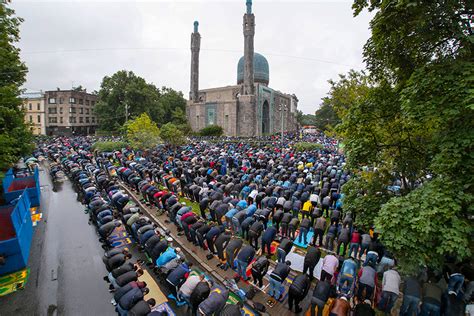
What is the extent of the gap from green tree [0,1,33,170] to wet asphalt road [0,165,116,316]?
326 centimetres

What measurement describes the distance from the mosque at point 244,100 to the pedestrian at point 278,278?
39.9m

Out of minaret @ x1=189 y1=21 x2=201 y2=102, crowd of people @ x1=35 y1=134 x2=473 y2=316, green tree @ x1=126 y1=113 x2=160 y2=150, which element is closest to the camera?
crowd of people @ x1=35 y1=134 x2=473 y2=316

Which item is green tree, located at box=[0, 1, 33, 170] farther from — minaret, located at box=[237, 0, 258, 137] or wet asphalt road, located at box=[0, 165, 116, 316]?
minaret, located at box=[237, 0, 258, 137]

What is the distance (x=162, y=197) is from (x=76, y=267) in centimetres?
390

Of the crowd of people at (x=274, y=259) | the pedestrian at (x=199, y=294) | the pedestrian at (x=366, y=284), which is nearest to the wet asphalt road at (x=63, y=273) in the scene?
the crowd of people at (x=274, y=259)

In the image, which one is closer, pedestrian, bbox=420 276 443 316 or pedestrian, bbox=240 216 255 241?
pedestrian, bbox=420 276 443 316

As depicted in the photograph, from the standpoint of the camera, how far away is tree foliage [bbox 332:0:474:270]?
10.8 ft

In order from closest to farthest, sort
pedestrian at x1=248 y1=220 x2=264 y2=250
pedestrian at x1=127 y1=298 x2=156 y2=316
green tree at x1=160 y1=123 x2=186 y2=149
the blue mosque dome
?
pedestrian at x1=127 y1=298 x2=156 y2=316, pedestrian at x1=248 y1=220 x2=264 y2=250, green tree at x1=160 y1=123 x2=186 y2=149, the blue mosque dome

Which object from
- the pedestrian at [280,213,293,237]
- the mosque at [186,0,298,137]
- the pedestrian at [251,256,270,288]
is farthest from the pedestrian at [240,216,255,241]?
the mosque at [186,0,298,137]

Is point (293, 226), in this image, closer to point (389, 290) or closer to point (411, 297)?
point (389, 290)

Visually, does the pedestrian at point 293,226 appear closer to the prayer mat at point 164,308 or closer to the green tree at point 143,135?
the prayer mat at point 164,308

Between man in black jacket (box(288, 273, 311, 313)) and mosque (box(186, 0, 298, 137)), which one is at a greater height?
mosque (box(186, 0, 298, 137))

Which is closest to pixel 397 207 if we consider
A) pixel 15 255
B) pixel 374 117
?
pixel 374 117

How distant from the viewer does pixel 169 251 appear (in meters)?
6.47
